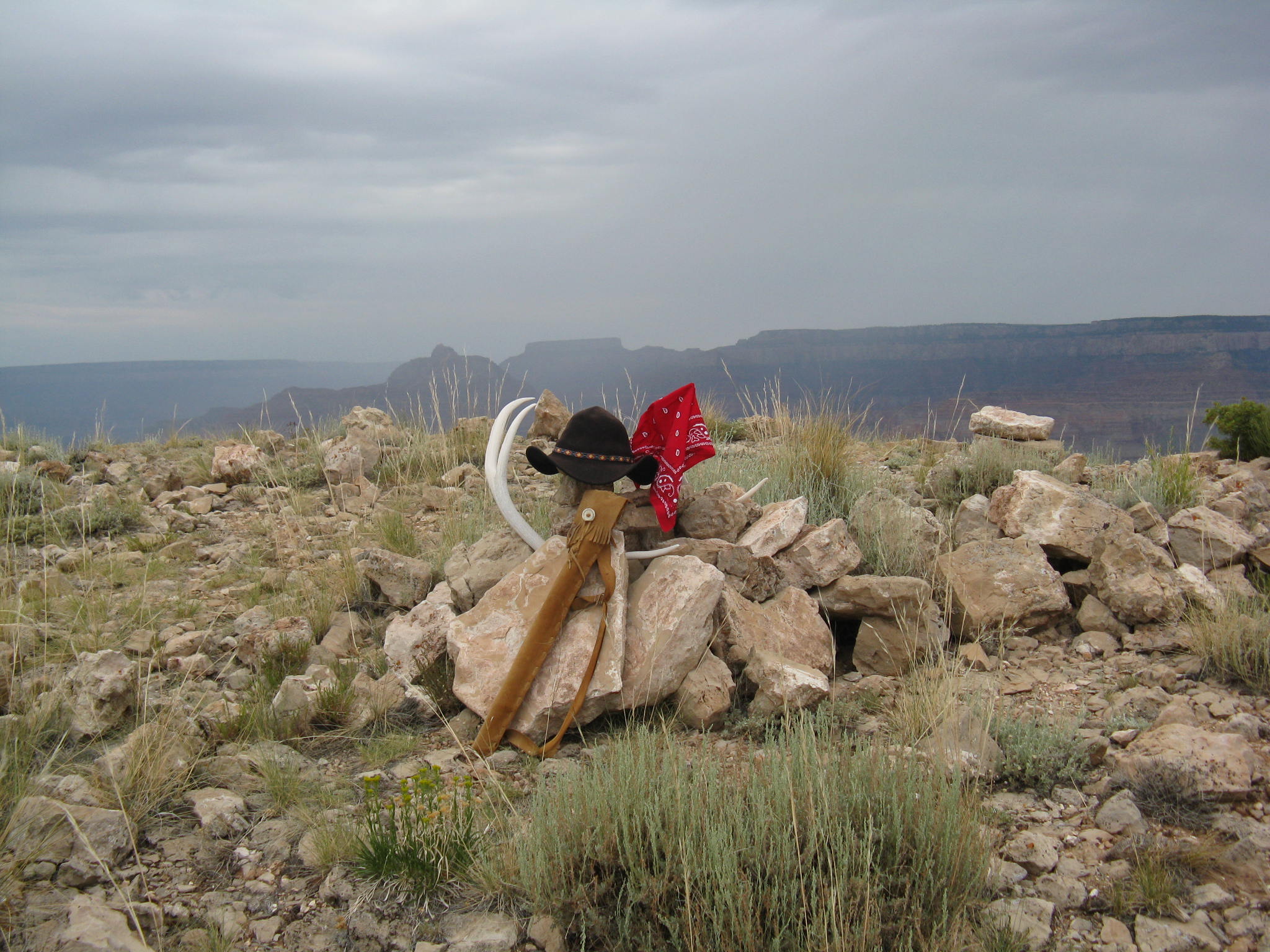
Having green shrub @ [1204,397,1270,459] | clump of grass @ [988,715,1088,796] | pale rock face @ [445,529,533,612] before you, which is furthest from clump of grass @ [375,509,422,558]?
green shrub @ [1204,397,1270,459]

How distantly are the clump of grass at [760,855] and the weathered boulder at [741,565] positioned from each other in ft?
6.14

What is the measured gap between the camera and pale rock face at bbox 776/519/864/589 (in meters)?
4.88

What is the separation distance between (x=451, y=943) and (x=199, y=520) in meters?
6.46

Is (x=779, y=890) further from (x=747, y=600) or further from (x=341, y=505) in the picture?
(x=341, y=505)

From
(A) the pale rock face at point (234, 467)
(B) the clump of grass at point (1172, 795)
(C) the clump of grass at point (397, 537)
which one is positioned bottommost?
(B) the clump of grass at point (1172, 795)

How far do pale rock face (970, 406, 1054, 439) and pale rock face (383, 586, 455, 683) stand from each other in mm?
6576

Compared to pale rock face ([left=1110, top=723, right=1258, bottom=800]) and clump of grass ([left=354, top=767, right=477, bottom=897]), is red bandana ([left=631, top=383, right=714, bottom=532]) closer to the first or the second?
clump of grass ([left=354, top=767, right=477, bottom=897])

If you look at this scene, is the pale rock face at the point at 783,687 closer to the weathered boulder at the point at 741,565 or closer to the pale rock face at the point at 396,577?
the weathered boulder at the point at 741,565

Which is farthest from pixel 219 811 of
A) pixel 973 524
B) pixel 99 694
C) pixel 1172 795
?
pixel 973 524

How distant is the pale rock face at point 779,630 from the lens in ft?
14.0

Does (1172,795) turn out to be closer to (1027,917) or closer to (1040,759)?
(1040,759)

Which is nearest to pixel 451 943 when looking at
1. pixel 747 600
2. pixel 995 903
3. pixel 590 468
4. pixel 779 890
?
pixel 779 890

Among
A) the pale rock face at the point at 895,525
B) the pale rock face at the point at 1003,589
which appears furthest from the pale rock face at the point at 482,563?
the pale rock face at the point at 1003,589

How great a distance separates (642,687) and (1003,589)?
8.11ft
